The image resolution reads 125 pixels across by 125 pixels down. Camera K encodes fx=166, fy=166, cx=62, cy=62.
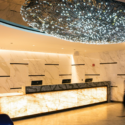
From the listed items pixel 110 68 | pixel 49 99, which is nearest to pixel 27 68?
pixel 49 99

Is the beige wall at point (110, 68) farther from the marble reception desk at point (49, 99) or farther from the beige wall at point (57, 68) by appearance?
the marble reception desk at point (49, 99)

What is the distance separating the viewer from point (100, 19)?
3.12 metres

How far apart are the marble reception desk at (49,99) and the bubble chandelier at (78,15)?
3.87m

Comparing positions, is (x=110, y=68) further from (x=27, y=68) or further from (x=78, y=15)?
(x=78, y=15)

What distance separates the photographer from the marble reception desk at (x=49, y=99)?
6.53 meters

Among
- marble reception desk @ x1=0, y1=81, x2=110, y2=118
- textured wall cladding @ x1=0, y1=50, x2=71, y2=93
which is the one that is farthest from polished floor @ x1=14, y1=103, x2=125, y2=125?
textured wall cladding @ x1=0, y1=50, x2=71, y2=93

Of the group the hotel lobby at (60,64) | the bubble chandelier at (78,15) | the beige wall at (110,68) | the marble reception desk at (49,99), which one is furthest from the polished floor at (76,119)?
the bubble chandelier at (78,15)

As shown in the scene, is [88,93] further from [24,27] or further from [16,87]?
[24,27]

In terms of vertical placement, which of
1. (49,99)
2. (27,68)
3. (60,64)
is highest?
(60,64)

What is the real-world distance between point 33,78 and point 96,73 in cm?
453

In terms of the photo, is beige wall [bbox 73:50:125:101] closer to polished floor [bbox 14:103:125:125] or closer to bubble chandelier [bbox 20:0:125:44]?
polished floor [bbox 14:103:125:125]

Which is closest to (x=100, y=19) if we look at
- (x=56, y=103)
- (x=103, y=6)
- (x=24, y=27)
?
(x=103, y=6)

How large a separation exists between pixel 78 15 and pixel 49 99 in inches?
212

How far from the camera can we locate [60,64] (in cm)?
1252
